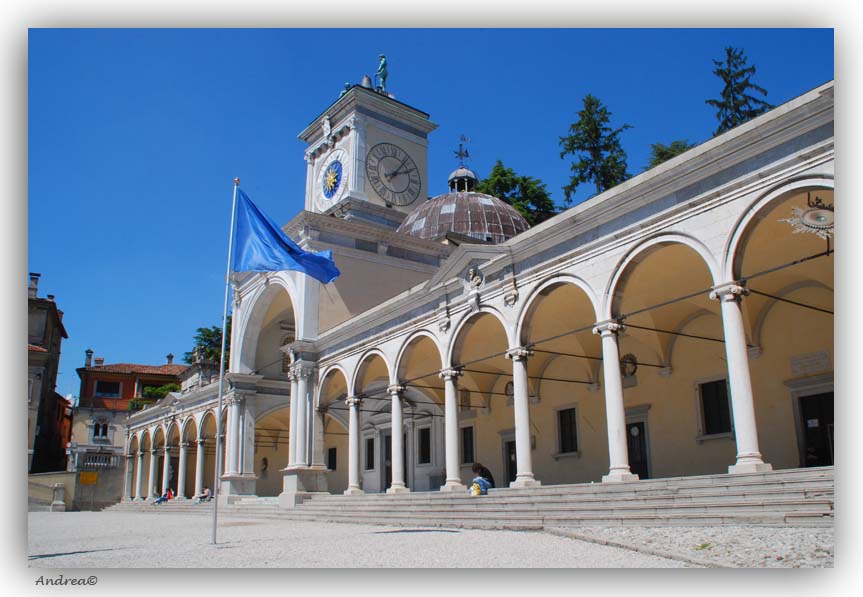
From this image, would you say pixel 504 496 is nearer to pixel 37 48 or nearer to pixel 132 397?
pixel 37 48

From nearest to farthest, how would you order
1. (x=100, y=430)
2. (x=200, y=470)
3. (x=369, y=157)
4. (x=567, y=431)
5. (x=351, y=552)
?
(x=351, y=552)
(x=567, y=431)
(x=200, y=470)
(x=369, y=157)
(x=100, y=430)

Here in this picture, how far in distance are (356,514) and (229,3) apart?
12.2m

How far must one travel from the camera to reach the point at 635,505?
10.7m

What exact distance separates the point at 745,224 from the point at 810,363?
→ 529 cm

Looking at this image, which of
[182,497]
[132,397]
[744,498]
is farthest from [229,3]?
[132,397]

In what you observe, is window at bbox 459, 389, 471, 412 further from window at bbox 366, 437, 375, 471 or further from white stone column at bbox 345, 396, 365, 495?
window at bbox 366, 437, 375, 471

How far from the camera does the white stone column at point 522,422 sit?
14492mm

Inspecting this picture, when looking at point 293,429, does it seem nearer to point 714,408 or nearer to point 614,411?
point 714,408

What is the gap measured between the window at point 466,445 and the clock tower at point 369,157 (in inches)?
471

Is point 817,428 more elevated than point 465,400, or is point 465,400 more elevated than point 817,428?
point 465,400

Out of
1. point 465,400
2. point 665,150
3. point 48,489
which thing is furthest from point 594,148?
point 48,489

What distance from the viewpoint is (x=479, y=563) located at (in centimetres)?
745

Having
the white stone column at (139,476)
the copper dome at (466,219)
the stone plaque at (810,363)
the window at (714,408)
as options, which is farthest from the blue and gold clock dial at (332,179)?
the stone plaque at (810,363)

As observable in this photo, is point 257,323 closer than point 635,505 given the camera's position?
No
